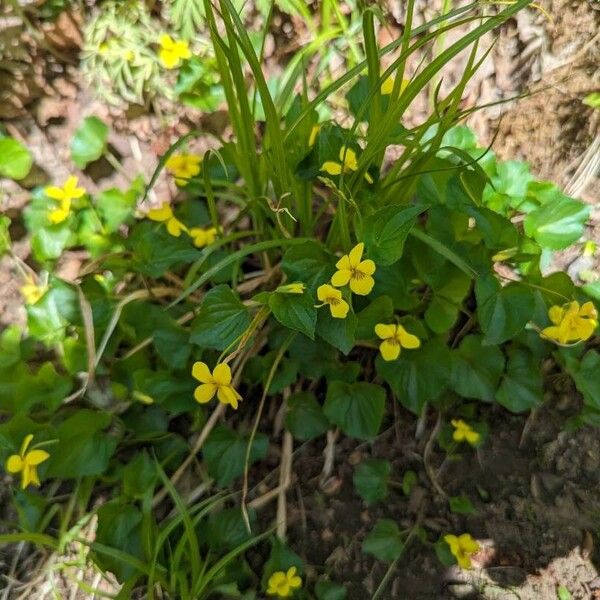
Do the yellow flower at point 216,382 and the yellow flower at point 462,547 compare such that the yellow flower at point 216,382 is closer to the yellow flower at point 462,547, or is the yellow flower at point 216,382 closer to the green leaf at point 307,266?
the green leaf at point 307,266

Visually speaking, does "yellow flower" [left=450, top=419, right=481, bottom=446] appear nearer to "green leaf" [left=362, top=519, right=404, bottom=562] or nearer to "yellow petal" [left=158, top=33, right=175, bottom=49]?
"green leaf" [left=362, top=519, right=404, bottom=562]

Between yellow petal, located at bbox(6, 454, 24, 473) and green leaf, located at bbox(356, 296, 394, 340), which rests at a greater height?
green leaf, located at bbox(356, 296, 394, 340)

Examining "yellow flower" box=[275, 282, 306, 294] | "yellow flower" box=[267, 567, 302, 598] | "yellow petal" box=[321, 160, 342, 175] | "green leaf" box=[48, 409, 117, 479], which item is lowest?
"yellow flower" box=[267, 567, 302, 598]

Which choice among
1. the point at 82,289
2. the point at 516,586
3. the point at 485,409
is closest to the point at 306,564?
the point at 516,586

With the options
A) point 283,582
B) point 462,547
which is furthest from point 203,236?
point 462,547

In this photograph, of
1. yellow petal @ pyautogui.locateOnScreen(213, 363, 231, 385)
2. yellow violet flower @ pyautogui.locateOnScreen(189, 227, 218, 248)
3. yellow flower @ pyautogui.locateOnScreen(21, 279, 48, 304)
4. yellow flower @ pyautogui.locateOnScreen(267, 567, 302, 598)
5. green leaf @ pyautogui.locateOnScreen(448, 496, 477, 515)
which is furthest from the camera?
yellow flower @ pyautogui.locateOnScreen(21, 279, 48, 304)

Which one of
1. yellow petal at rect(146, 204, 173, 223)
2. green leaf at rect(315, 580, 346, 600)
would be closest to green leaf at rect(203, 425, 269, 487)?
green leaf at rect(315, 580, 346, 600)

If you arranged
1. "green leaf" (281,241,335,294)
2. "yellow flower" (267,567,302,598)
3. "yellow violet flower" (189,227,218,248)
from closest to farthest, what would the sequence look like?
"green leaf" (281,241,335,294), "yellow flower" (267,567,302,598), "yellow violet flower" (189,227,218,248)
